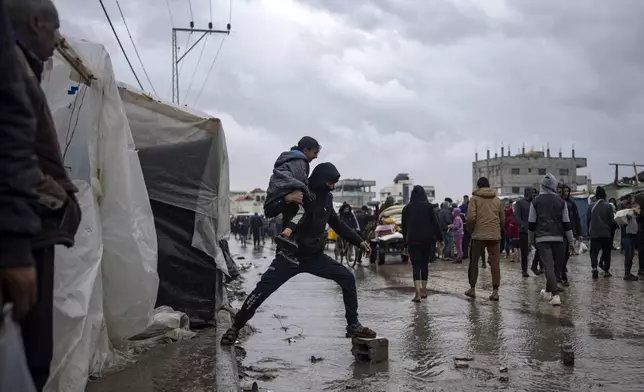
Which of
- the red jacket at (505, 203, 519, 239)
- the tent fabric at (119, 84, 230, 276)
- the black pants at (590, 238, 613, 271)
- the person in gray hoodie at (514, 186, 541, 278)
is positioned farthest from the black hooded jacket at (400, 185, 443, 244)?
the red jacket at (505, 203, 519, 239)

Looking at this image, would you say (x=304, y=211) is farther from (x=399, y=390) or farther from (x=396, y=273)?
(x=396, y=273)

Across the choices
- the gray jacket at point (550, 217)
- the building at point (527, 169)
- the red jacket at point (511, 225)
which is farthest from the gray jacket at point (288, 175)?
the building at point (527, 169)

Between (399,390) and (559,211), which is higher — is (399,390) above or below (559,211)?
below

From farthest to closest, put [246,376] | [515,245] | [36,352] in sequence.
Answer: [515,245]
[246,376]
[36,352]

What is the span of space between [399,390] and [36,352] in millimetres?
3156

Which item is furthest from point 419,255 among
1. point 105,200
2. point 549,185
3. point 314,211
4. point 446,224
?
point 446,224

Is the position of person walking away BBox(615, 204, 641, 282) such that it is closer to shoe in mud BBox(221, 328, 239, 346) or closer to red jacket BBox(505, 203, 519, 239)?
red jacket BBox(505, 203, 519, 239)

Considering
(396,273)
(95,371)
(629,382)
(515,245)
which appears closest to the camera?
(95,371)

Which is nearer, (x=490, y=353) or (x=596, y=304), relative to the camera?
(x=490, y=353)

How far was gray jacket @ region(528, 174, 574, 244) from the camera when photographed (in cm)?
957

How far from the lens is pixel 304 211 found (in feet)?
20.3

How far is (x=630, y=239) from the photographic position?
13109 mm

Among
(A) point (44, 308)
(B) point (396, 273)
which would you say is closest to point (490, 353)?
(A) point (44, 308)

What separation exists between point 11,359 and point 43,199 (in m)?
0.68
